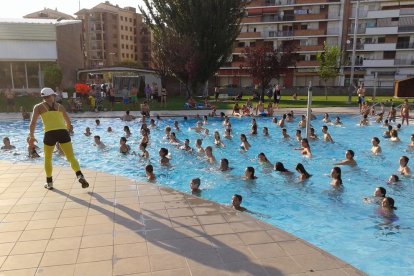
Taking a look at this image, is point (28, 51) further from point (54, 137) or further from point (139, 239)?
point (139, 239)

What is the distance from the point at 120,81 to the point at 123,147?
68.3 ft

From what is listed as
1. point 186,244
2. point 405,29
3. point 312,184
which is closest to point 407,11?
point 405,29

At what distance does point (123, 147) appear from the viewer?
1330 cm

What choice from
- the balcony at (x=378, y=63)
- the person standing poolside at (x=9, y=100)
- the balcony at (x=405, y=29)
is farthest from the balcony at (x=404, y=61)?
the person standing poolside at (x=9, y=100)

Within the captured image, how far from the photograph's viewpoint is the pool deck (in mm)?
4035

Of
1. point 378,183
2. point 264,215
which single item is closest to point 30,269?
point 264,215

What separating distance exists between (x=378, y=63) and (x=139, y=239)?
59025 mm

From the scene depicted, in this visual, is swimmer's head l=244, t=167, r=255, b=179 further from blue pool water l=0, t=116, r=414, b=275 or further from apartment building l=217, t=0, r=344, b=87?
apartment building l=217, t=0, r=344, b=87

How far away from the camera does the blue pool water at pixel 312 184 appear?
21.7 feet

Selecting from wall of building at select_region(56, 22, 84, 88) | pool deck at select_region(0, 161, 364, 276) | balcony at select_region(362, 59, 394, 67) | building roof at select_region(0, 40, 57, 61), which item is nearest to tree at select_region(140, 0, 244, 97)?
wall of building at select_region(56, 22, 84, 88)

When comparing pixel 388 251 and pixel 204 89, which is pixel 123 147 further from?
pixel 204 89

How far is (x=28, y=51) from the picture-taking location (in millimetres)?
30688

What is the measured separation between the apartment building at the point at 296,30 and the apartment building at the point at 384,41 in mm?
3049

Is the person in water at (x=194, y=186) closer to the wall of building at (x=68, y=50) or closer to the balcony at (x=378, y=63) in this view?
the wall of building at (x=68, y=50)
